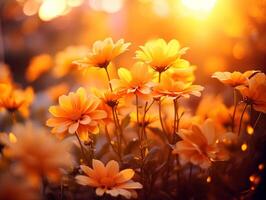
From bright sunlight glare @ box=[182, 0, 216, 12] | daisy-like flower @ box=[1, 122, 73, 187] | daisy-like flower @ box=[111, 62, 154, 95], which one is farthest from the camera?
bright sunlight glare @ box=[182, 0, 216, 12]

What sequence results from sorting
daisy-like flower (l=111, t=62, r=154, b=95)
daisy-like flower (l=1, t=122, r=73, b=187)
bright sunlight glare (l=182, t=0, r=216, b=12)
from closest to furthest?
daisy-like flower (l=1, t=122, r=73, b=187)
daisy-like flower (l=111, t=62, r=154, b=95)
bright sunlight glare (l=182, t=0, r=216, b=12)

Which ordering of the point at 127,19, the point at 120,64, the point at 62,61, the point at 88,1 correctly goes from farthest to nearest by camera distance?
the point at 88,1
the point at 127,19
the point at 120,64
the point at 62,61

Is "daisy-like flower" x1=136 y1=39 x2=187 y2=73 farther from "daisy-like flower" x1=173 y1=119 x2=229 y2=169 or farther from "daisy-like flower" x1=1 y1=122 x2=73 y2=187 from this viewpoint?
"daisy-like flower" x1=1 y1=122 x2=73 y2=187

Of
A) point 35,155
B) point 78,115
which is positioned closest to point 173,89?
point 78,115

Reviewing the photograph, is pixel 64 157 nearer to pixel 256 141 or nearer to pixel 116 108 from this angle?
pixel 116 108

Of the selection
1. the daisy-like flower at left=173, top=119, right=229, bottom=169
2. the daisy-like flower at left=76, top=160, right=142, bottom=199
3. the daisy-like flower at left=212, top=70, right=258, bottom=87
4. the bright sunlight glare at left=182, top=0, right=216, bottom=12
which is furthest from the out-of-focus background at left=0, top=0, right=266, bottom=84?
the daisy-like flower at left=76, top=160, right=142, bottom=199

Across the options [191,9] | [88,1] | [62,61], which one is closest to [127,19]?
[88,1]

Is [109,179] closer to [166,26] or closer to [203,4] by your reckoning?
[203,4]
